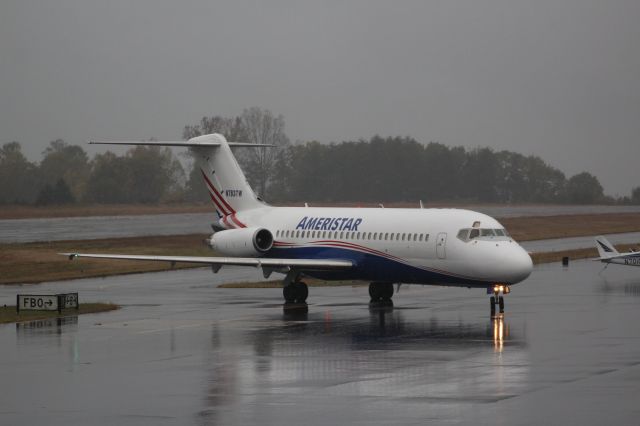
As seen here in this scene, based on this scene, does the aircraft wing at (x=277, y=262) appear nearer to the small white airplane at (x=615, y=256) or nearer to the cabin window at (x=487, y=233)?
the cabin window at (x=487, y=233)

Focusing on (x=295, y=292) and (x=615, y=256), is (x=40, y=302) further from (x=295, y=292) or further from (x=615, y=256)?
(x=615, y=256)

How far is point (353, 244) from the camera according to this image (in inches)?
1433

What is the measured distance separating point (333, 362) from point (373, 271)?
12.8 meters

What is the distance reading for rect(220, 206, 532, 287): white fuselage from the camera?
32.6m

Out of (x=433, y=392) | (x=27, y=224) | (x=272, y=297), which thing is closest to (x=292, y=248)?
(x=272, y=297)

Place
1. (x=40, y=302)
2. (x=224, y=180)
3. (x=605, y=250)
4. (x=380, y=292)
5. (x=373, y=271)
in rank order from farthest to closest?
1. (x=605, y=250)
2. (x=224, y=180)
3. (x=380, y=292)
4. (x=373, y=271)
5. (x=40, y=302)

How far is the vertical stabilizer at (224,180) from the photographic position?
41.5 m

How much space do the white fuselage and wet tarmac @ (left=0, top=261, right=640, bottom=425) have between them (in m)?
1.12

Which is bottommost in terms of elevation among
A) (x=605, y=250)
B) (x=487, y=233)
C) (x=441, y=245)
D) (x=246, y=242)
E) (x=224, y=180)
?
(x=605, y=250)

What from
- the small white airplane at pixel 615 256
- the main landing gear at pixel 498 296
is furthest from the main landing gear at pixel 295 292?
the small white airplane at pixel 615 256

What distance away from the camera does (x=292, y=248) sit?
38.4m

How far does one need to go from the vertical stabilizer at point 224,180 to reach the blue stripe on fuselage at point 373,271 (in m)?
3.62

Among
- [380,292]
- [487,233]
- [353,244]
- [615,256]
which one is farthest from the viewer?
[615,256]

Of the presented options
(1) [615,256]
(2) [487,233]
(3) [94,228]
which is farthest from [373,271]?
(3) [94,228]
